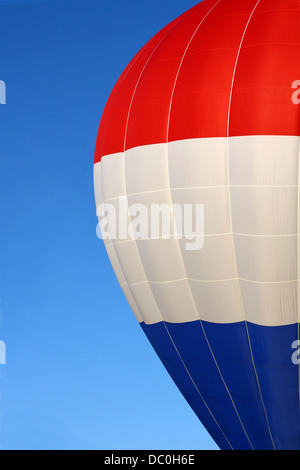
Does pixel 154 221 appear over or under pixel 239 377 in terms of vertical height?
over

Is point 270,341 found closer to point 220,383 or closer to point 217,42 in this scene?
point 220,383

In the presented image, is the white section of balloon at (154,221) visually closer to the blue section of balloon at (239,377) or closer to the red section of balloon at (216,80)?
the red section of balloon at (216,80)

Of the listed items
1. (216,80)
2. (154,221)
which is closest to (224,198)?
(154,221)

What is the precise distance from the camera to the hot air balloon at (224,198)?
21.5 feet

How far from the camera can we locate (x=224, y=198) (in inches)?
263

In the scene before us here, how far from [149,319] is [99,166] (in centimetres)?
166

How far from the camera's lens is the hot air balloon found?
6.54 m

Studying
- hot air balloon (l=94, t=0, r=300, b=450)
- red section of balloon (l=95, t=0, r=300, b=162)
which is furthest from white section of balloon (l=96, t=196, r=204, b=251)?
red section of balloon (l=95, t=0, r=300, b=162)

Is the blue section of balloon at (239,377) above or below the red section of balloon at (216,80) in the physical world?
below

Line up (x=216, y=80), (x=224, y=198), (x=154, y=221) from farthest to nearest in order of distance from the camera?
(x=154, y=221) < (x=216, y=80) < (x=224, y=198)

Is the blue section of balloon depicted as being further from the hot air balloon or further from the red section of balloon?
the red section of balloon

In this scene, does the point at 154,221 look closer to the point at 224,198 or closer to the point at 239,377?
the point at 224,198

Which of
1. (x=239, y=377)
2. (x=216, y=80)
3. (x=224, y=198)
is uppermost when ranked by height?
(x=216, y=80)

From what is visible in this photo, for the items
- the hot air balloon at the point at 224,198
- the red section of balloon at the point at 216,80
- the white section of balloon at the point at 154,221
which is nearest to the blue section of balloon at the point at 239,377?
the hot air balloon at the point at 224,198
